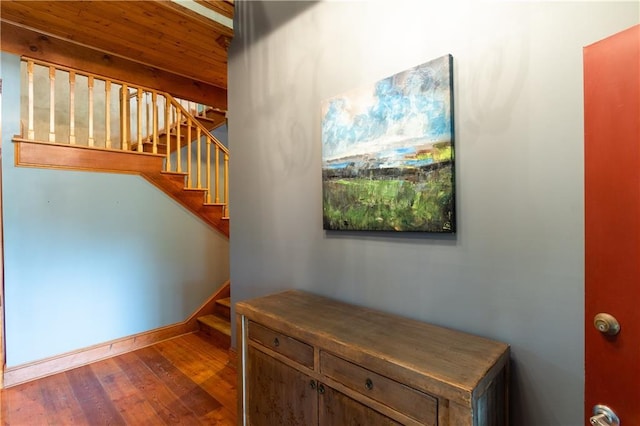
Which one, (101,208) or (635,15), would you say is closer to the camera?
(635,15)

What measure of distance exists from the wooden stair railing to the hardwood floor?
1588mm

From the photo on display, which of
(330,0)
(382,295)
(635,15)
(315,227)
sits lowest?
(382,295)

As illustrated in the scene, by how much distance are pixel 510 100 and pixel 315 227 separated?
119 cm

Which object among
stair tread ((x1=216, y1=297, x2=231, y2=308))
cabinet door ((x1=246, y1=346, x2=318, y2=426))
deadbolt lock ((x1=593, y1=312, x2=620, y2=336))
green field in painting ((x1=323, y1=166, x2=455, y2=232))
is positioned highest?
green field in painting ((x1=323, y1=166, x2=455, y2=232))

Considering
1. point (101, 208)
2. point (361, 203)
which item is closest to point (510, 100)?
point (361, 203)

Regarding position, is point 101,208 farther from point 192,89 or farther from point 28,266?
point 192,89

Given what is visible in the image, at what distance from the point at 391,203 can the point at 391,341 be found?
636 mm

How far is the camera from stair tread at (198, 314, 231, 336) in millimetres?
3153

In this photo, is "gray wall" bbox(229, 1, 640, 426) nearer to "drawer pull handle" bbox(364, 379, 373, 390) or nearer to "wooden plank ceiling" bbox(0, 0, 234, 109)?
"drawer pull handle" bbox(364, 379, 373, 390)

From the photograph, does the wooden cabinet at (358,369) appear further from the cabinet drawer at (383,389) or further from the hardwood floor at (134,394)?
the hardwood floor at (134,394)

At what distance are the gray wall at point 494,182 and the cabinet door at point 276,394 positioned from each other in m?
0.52

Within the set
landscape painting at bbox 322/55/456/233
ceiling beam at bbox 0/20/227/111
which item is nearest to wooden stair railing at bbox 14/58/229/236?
ceiling beam at bbox 0/20/227/111

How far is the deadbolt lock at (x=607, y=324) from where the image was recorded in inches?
31.5

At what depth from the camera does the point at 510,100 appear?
1189 mm
